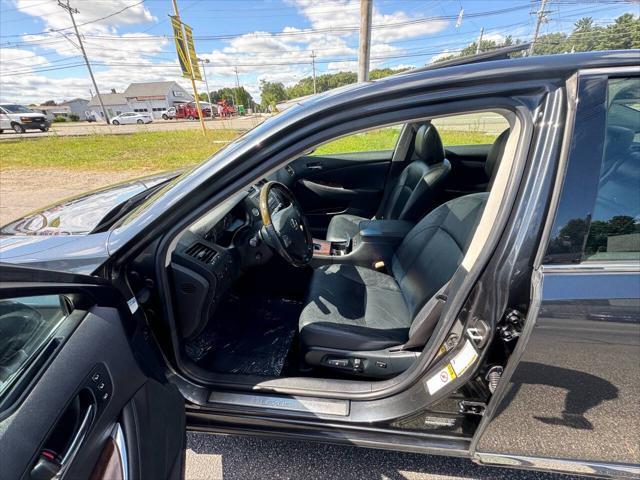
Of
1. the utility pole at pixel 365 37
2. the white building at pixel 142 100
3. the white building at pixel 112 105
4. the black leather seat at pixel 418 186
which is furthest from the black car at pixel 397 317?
the white building at pixel 112 105

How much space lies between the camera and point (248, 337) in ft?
6.29

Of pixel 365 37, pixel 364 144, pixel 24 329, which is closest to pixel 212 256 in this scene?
pixel 24 329

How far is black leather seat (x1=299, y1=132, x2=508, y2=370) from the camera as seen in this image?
147 cm

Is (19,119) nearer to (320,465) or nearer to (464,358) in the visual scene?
(320,465)

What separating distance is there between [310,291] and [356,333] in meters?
0.43

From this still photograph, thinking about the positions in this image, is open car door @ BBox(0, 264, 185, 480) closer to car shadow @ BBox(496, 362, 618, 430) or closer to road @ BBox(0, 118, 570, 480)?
road @ BBox(0, 118, 570, 480)

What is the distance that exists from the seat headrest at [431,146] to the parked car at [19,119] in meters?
25.0

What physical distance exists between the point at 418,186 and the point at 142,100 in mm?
65982

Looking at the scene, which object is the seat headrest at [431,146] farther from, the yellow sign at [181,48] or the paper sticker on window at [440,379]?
the yellow sign at [181,48]

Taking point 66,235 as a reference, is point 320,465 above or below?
below

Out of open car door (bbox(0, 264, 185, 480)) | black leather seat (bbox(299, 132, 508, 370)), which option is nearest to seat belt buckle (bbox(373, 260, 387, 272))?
black leather seat (bbox(299, 132, 508, 370))

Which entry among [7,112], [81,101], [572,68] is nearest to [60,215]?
[572,68]

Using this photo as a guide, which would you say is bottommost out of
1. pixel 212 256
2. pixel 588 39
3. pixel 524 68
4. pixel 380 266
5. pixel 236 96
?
pixel 236 96

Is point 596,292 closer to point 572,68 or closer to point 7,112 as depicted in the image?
point 572,68
